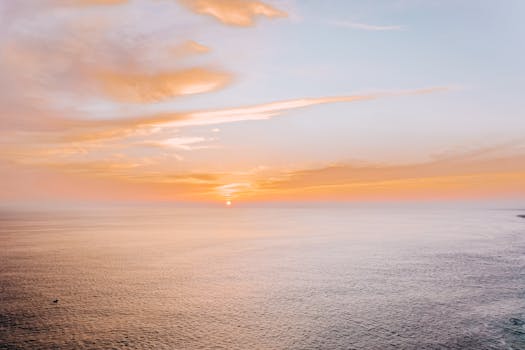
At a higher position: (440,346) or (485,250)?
(440,346)

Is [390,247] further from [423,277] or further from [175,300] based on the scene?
[175,300]

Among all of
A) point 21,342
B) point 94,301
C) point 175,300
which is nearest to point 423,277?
point 175,300

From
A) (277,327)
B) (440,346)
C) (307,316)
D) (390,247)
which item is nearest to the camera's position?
(440,346)

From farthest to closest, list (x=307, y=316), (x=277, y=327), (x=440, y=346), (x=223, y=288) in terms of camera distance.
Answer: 1. (x=223, y=288)
2. (x=307, y=316)
3. (x=277, y=327)
4. (x=440, y=346)

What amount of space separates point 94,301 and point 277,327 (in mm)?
22990

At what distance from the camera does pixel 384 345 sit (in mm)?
30953

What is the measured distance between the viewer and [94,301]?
44.3 metres

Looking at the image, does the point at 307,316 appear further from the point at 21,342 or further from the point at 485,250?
the point at 485,250

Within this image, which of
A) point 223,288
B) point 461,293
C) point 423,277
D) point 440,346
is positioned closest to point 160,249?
point 223,288

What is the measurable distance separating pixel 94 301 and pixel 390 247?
255 feet

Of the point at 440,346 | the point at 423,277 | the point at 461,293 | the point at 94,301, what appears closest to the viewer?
the point at 440,346

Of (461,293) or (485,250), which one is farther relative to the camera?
(485,250)

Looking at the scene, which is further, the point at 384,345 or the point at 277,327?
the point at 277,327

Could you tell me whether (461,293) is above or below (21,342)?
below
